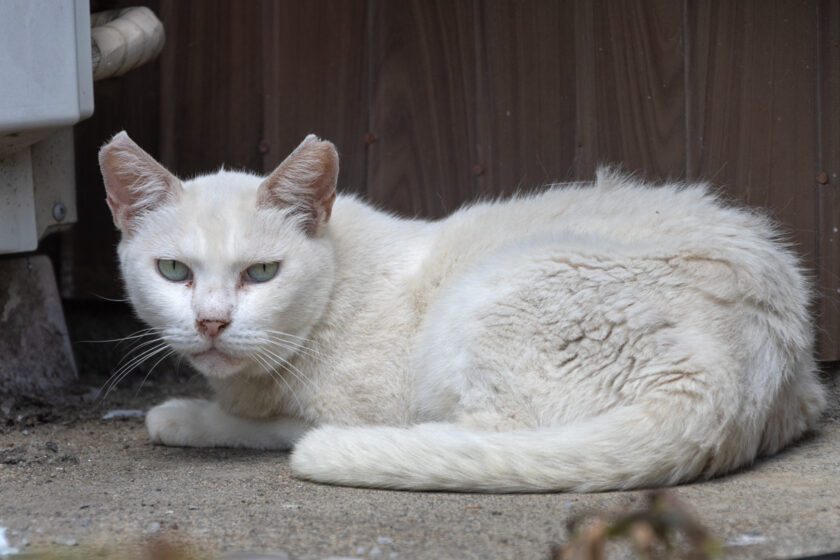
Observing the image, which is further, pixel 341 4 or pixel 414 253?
pixel 341 4

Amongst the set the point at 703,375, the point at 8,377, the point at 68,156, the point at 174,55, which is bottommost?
the point at 8,377

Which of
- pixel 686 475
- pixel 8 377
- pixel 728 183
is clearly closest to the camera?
pixel 686 475

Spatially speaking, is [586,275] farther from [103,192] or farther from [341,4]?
[103,192]

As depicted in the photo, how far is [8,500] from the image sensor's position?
2.66m

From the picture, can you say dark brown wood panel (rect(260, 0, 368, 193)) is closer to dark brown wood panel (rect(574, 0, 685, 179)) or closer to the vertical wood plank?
the vertical wood plank

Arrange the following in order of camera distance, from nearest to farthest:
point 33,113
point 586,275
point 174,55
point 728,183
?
point 586,275 < point 33,113 < point 728,183 < point 174,55

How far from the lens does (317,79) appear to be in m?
4.35

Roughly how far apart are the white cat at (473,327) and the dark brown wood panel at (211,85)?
1.23 metres

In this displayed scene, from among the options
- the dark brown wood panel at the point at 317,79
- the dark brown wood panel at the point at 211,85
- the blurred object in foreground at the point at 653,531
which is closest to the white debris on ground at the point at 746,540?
the blurred object in foreground at the point at 653,531

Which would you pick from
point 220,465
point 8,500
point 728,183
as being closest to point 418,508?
point 220,465

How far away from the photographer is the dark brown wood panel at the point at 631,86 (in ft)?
12.2

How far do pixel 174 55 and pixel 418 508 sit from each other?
9.74ft

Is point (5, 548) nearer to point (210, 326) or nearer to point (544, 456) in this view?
point (210, 326)

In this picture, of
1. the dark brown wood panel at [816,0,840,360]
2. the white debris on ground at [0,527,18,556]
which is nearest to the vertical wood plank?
the white debris on ground at [0,527,18,556]
